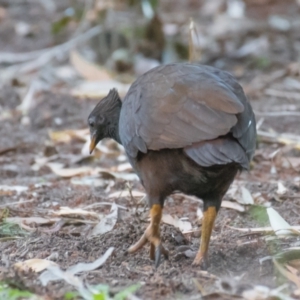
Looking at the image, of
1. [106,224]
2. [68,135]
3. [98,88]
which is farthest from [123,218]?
[98,88]

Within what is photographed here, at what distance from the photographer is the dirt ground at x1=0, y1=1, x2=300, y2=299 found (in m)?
3.58

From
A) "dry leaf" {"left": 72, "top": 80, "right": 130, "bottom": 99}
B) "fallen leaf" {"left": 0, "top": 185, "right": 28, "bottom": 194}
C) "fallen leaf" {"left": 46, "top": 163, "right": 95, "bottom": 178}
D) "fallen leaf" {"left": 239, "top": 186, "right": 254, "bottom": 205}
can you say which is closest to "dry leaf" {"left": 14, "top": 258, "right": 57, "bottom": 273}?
"fallen leaf" {"left": 239, "top": 186, "right": 254, "bottom": 205}

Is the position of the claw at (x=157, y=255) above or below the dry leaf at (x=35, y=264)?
below

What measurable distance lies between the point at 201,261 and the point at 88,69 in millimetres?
6440

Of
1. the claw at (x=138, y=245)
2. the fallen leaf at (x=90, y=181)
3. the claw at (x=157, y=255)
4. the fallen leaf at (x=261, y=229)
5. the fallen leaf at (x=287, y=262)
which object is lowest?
the fallen leaf at (x=90, y=181)

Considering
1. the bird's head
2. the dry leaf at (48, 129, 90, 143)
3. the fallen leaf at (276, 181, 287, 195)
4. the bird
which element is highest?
the bird

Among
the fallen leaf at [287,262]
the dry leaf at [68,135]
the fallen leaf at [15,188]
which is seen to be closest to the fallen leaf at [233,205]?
the fallen leaf at [287,262]

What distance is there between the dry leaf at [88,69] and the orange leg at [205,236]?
5.88 metres

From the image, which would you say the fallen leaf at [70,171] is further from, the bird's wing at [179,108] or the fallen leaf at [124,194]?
the bird's wing at [179,108]

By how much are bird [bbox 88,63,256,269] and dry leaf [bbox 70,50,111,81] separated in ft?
18.4

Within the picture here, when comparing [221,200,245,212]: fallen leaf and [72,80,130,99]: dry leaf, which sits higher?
[221,200,245,212]: fallen leaf

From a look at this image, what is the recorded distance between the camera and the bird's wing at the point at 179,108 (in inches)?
146

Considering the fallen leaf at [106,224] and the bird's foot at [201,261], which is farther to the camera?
the fallen leaf at [106,224]

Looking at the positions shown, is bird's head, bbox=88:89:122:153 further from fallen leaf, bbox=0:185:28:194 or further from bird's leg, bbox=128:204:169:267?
fallen leaf, bbox=0:185:28:194
